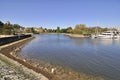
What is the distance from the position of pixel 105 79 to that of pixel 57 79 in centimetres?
482

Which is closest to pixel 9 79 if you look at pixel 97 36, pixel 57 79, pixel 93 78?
pixel 57 79

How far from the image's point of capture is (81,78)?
60.7 ft

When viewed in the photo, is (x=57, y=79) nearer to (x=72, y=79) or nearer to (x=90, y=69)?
(x=72, y=79)

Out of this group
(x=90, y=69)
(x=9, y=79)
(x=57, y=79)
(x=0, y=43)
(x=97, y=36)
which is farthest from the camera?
(x=97, y=36)

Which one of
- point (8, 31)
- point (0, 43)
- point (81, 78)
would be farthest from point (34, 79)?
point (8, 31)

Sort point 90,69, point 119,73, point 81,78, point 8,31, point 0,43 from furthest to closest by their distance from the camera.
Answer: point 8,31 → point 0,43 → point 90,69 → point 119,73 → point 81,78

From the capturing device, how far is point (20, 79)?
14.5 m

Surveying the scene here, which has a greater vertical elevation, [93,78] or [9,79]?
[9,79]

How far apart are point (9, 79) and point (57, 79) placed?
154 inches

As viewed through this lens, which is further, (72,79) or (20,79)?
(72,79)

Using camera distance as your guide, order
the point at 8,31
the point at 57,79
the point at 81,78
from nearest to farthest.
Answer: the point at 57,79
the point at 81,78
the point at 8,31

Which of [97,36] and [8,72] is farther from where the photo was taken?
[97,36]

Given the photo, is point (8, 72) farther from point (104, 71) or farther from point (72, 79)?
point (104, 71)

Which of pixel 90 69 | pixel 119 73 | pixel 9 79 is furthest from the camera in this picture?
pixel 90 69
